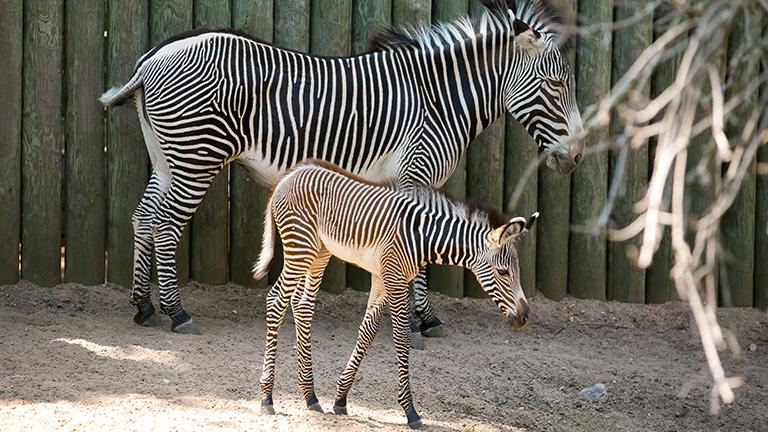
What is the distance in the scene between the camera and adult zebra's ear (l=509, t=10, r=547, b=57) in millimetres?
7738

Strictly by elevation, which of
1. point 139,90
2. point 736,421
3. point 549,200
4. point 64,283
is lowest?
point 736,421

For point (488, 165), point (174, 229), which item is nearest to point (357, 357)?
point (174, 229)

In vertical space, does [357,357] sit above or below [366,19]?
below

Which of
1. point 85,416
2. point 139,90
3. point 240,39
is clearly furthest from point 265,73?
point 85,416

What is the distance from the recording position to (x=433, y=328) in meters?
7.91

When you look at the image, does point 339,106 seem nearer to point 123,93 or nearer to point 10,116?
point 123,93

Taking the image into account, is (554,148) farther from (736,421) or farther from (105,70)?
(105,70)

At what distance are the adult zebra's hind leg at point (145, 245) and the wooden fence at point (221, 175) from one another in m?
0.39

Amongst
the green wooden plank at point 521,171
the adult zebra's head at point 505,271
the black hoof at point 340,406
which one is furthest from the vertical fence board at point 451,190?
the black hoof at point 340,406

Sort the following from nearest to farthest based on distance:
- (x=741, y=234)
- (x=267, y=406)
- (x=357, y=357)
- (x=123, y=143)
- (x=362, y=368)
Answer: (x=267, y=406), (x=357, y=357), (x=362, y=368), (x=123, y=143), (x=741, y=234)

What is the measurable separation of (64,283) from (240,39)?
2.27 m

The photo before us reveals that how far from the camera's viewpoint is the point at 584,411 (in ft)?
22.0

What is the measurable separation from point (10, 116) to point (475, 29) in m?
3.44

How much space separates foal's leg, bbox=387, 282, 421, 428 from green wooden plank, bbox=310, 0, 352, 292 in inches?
100
